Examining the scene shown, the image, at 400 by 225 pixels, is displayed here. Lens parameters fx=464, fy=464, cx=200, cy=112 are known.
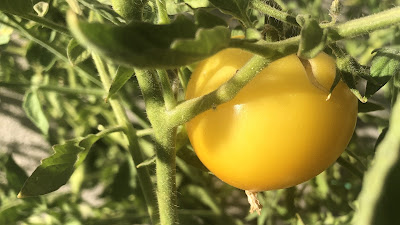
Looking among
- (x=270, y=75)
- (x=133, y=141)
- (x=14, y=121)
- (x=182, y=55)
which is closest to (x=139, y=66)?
(x=182, y=55)

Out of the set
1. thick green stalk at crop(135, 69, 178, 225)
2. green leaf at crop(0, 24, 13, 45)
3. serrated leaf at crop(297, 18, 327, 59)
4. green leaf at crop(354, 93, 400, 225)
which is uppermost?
green leaf at crop(354, 93, 400, 225)

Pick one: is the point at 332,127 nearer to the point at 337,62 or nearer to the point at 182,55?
the point at 337,62

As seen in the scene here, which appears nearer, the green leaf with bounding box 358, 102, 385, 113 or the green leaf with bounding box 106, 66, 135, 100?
the green leaf with bounding box 106, 66, 135, 100

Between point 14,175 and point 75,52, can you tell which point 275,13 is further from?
point 14,175

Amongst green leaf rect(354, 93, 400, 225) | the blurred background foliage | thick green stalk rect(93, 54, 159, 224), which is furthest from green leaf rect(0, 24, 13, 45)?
green leaf rect(354, 93, 400, 225)

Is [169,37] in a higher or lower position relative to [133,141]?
higher

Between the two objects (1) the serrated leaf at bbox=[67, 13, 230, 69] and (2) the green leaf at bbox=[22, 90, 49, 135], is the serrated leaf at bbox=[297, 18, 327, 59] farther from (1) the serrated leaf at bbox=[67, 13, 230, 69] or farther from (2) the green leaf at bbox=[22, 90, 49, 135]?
(2) the green leaf at bbox=[22, 90, 49, 135]
